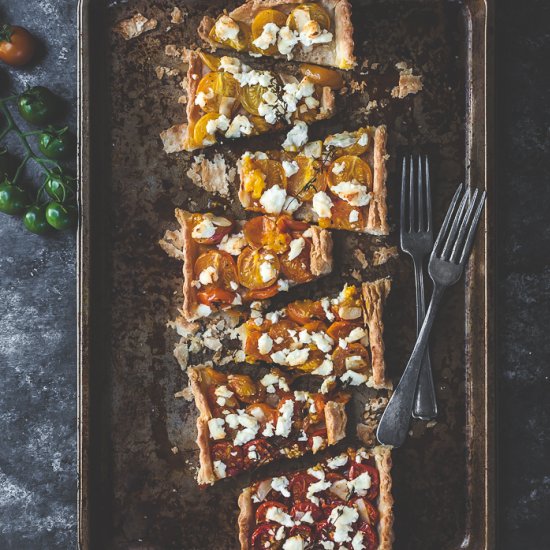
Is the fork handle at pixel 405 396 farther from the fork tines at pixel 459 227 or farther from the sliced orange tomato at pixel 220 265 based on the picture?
the sliced orange tomato at pixel 220 265

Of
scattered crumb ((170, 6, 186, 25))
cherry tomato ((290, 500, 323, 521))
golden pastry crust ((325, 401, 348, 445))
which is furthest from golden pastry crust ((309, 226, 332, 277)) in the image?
scattered crumb ((170, 6, 186, 25))

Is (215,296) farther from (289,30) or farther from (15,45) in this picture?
(15,45)

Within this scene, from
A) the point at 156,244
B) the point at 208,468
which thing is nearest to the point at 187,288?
the point at 156,244

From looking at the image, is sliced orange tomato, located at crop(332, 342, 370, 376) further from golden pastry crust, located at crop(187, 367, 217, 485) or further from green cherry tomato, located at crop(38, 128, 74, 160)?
green cherry tomato, located at crop(38, 128, 74, 160)

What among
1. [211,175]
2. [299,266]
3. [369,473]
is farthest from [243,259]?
[369,473]

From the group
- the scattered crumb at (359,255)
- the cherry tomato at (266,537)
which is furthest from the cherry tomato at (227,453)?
the scattered crumb at (359,255)
